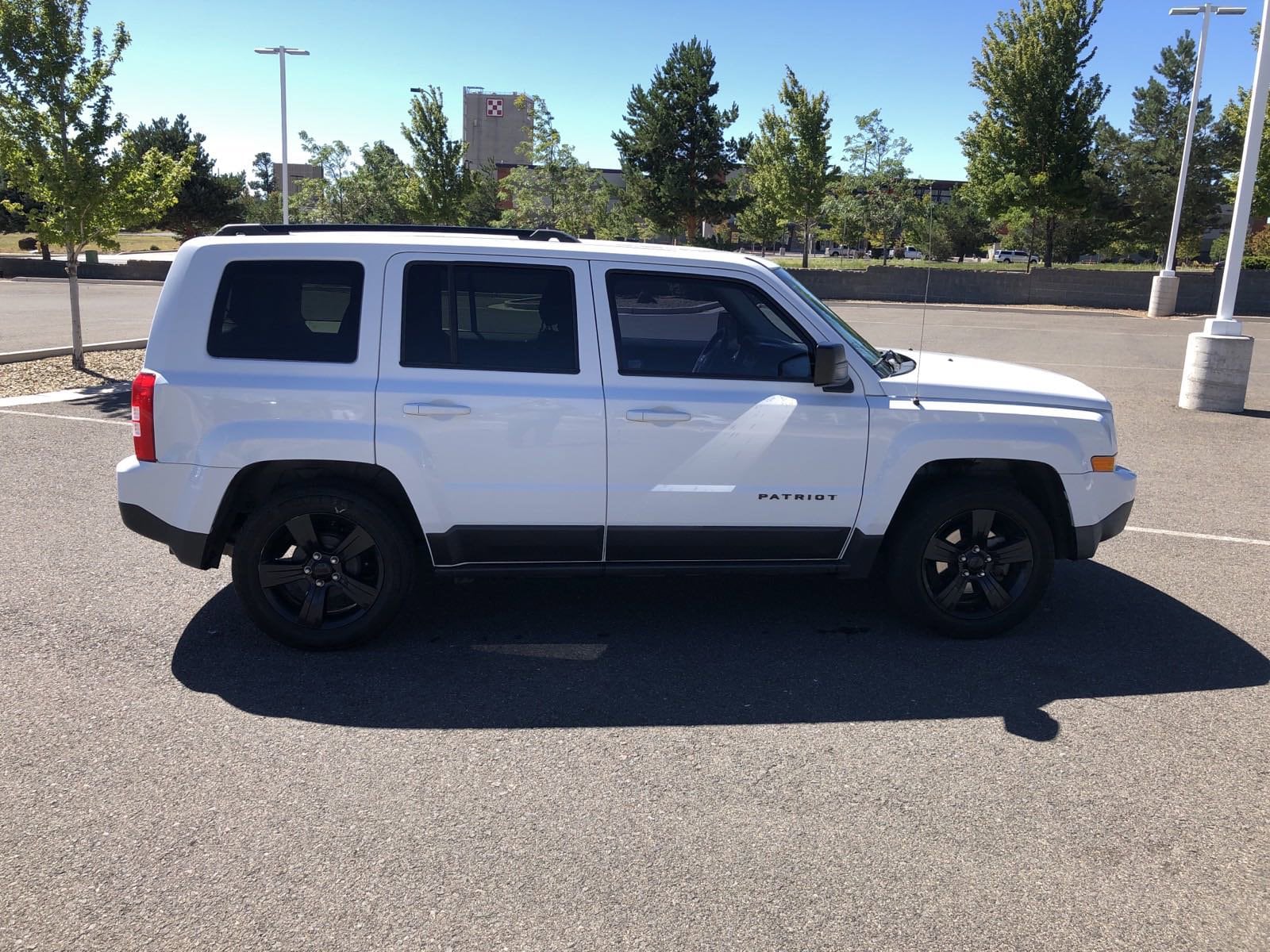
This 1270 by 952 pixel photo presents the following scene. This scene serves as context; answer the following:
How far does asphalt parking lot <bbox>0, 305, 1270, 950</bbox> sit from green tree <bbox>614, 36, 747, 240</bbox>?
40.6m

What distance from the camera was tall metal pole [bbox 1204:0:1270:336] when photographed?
11273mm

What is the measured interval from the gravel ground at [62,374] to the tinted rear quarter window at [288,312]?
9.18 m

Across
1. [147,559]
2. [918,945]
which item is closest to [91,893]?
[918,945]

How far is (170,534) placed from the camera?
470 cm

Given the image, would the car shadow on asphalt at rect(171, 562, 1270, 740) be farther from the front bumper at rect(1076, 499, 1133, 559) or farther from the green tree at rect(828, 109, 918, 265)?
the green tree at rect(828, 109, 918, 265)

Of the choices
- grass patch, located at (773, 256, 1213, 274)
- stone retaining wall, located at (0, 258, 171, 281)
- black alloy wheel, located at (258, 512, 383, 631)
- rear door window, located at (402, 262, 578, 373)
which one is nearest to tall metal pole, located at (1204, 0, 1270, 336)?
rear door window, located at (402, 262, 578, 373)

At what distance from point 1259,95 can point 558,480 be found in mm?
10827

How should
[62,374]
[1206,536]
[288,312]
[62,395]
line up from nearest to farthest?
[288,312]
[1206,536]
[62,395]
[62,374]

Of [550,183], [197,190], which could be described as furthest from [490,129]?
[550,183]

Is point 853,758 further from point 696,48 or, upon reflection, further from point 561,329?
point 696,48

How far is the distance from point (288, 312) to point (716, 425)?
6.88 ft

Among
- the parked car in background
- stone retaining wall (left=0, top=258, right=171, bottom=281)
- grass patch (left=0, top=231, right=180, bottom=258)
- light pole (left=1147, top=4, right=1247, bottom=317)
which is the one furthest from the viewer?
the parked car in background

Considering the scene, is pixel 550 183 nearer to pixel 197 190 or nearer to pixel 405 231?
pixel 197 190

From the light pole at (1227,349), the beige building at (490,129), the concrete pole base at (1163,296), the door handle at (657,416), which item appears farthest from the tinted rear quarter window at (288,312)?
the beige building at (490,129)
